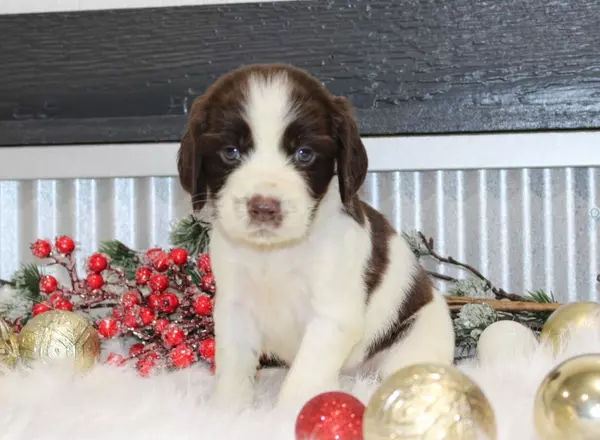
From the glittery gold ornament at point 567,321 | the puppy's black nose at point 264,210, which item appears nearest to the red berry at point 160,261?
the puppy's black nose at point 264,210

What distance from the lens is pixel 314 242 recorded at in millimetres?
1956

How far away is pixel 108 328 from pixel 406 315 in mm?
969

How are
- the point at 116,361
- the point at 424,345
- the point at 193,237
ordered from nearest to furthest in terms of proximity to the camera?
1. the point at 424,345
2. the point at 116,361
3. the point at 193,237

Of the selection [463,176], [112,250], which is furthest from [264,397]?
[463,176]

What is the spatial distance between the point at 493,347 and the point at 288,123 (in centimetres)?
94

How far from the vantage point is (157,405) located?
163 centimetres

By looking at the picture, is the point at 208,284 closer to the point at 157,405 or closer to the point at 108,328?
the point at 108,328

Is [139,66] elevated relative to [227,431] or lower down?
elevated

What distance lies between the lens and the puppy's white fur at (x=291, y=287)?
1.78m

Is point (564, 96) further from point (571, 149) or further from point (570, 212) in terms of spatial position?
point (570, 212)

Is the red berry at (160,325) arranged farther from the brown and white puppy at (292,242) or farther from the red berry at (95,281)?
the brown and white puppy at (292,242)

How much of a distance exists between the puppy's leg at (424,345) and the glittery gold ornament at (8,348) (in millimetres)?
1051

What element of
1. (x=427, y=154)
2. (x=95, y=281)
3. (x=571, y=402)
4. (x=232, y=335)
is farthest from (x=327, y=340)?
(x=427, y=154)

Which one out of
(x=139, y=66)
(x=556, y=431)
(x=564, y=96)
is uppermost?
(x=139, y=66)
